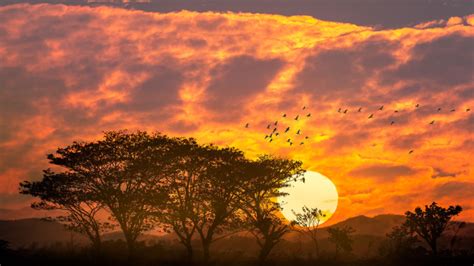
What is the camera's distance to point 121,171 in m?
65.1

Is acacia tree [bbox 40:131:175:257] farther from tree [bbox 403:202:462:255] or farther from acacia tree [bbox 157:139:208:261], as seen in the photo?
tree [bbox 403:202:462:255]

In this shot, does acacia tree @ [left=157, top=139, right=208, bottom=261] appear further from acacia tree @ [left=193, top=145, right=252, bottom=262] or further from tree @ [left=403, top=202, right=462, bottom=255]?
tree @ [left=403, top=202, right=462, bottom=255]

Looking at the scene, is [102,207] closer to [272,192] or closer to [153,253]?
[153,253]

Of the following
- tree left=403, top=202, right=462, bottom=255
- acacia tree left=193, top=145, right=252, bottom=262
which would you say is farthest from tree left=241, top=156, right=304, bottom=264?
tree left=403, top=202, right=462, bottom=255

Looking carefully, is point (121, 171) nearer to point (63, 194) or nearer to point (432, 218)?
point (63, 194)

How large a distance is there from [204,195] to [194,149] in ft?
19.8

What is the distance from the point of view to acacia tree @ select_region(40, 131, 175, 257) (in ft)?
213

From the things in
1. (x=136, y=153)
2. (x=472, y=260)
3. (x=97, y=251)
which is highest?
(x=136, y=153)

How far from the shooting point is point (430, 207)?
91.0 metres

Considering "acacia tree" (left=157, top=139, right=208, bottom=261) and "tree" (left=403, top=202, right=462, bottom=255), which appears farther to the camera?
"tree" (left=403, top=202, right=462, bottom=255)

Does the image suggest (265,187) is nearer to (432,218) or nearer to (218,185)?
(218,185)

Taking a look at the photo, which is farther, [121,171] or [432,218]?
[432,218]

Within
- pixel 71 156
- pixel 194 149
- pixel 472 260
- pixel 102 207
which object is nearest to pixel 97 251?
pixel 102 207

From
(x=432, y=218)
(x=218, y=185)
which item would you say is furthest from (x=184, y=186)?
(x=432, y=218)
